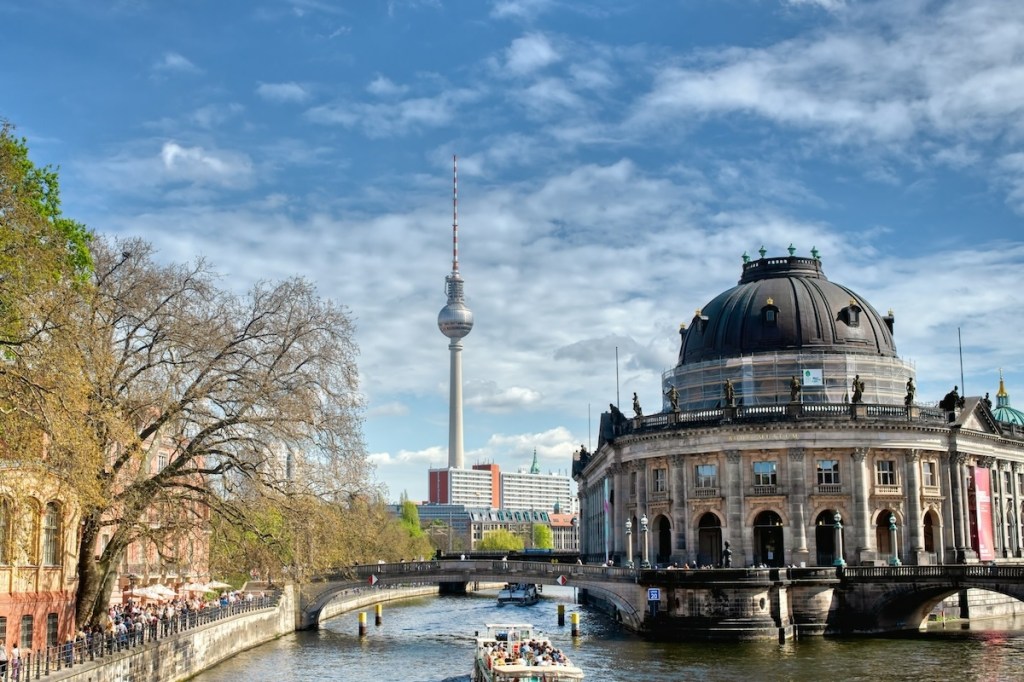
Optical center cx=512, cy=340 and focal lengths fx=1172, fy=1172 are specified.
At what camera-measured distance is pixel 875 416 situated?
86.8 m

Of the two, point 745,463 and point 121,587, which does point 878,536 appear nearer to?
point 745,463

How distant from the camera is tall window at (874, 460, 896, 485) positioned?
286ft

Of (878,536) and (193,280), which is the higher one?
(193,280)

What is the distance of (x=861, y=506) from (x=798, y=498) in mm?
4584

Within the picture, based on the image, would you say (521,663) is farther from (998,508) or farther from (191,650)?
(998,508)

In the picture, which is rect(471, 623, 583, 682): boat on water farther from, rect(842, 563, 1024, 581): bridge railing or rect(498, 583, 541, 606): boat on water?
rect(498, 583, 541, 606): boat on water

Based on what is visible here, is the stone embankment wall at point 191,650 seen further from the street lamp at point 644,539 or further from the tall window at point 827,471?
the tall window at point 827,471

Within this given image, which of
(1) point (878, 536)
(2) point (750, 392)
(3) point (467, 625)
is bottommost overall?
(3) point (467, 625)

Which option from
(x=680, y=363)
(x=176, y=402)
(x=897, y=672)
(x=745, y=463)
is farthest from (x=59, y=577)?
(x=680, y=363)

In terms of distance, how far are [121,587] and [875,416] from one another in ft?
180

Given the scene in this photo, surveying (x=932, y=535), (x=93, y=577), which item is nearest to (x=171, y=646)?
(x=93, y=577)

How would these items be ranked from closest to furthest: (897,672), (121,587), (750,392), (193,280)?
(193,280) < (897,672) < (121,587) < (750,392)

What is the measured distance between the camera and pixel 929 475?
3521 inches

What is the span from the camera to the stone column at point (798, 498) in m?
85.9
